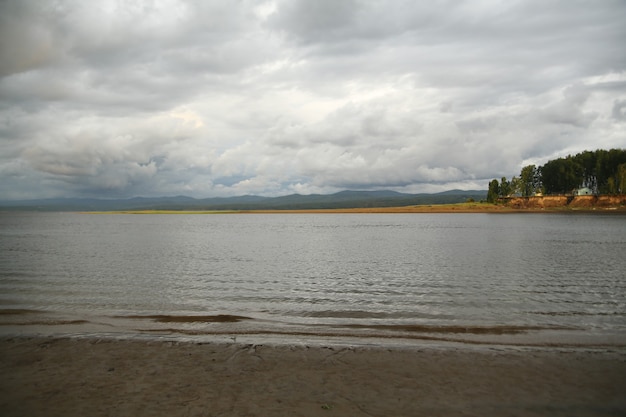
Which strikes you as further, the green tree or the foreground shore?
the green tree

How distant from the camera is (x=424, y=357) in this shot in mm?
14586

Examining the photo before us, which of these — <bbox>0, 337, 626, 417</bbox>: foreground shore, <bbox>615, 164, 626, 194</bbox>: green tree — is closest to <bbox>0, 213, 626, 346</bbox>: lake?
<bbox>0, 337, 626, 417</bbox>: foreground shore

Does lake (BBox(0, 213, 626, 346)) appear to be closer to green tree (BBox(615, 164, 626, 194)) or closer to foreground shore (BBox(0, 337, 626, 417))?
foreground shore (BBox(0, 337, 626, 417))

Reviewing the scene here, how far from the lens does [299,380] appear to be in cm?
1251

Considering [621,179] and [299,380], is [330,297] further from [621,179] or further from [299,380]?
[621,179]

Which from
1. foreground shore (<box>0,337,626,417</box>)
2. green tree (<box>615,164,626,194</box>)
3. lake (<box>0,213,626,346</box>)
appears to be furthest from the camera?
green tree (<box>615,164,626,194</box>)

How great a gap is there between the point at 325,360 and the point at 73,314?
1561cm

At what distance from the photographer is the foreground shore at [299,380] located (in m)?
10.6

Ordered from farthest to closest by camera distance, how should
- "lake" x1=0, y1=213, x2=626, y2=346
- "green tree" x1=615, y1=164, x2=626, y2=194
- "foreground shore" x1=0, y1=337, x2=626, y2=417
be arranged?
1. "green tree" x1=615, y1=164, x2=626, y2=194
2. "lake" x1=0, y1=213, x2=626, y2=346
3. "foreground shore" x1=0, y1=337, x2=626, y2=417

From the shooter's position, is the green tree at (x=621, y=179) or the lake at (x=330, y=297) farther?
the green tree at (x=621, y=179)

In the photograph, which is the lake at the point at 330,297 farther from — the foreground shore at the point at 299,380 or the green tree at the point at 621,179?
the green tree at the point at 621,179

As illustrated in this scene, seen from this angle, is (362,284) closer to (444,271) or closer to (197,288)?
(444,271)

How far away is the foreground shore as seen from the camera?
10.6 metres

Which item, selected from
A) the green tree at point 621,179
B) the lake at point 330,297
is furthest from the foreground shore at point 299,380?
the green tree at point 621,179
